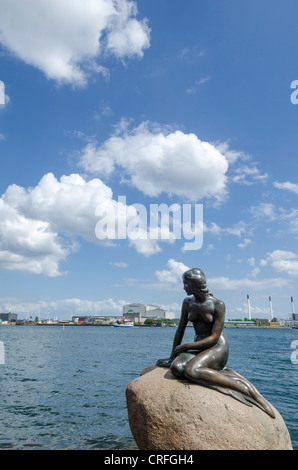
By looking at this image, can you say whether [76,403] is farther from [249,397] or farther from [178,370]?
[249,397]

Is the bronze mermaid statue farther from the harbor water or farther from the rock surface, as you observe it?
the harbor water

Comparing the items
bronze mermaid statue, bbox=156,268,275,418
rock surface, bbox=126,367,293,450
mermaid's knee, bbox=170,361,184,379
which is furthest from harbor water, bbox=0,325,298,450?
bronze mermaid statue, bbox=156,268,275,418

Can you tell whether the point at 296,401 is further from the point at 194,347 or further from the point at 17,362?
the point at 17,362

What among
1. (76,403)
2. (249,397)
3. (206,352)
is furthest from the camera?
(76,403)

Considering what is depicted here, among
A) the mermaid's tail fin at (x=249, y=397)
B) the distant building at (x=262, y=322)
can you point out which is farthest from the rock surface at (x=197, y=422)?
the distant building at (x=262, y=322)

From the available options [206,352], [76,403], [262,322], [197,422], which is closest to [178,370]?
[206,352]

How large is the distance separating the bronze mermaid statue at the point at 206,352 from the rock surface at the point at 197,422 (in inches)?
6.6

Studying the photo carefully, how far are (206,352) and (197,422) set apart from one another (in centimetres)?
124

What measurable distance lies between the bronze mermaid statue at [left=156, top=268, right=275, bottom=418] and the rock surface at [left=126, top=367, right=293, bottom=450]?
17 centimetres

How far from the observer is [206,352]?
6289mm

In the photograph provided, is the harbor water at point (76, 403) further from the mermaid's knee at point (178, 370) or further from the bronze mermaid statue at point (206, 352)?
the bronze mermaid statue at point (206, 352)
